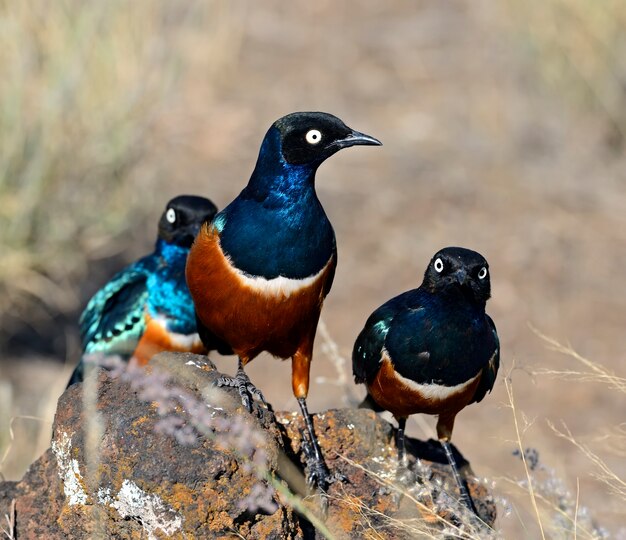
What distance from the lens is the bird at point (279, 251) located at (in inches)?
164

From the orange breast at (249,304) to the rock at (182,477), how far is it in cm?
29

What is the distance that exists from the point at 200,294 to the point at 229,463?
102cm

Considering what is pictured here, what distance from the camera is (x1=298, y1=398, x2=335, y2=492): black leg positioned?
13.1 ft

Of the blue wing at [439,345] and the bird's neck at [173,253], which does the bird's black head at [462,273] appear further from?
the bird's neck at [173,253]

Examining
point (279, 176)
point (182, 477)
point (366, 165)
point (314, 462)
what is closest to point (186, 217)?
point (279, 176)

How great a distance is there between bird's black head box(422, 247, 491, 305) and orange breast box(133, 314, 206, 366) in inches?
65.9

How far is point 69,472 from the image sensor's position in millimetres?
3707

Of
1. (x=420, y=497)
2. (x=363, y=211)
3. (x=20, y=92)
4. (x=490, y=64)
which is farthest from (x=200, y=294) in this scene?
(x=490, y=64)

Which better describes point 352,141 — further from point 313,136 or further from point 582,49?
point 582,49

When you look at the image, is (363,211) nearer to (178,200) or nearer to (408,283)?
(408,283)

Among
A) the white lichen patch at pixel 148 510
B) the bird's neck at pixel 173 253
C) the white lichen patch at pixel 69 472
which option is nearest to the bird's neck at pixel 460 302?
the white lichen patch at pixel 148 510

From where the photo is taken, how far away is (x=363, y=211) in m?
10.5

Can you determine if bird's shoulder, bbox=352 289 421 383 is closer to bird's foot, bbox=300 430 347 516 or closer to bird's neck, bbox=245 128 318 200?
bird's foot, bbox=300 430 347 516

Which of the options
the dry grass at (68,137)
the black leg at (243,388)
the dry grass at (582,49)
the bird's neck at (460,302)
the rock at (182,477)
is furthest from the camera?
the dry grass at (582,49)
